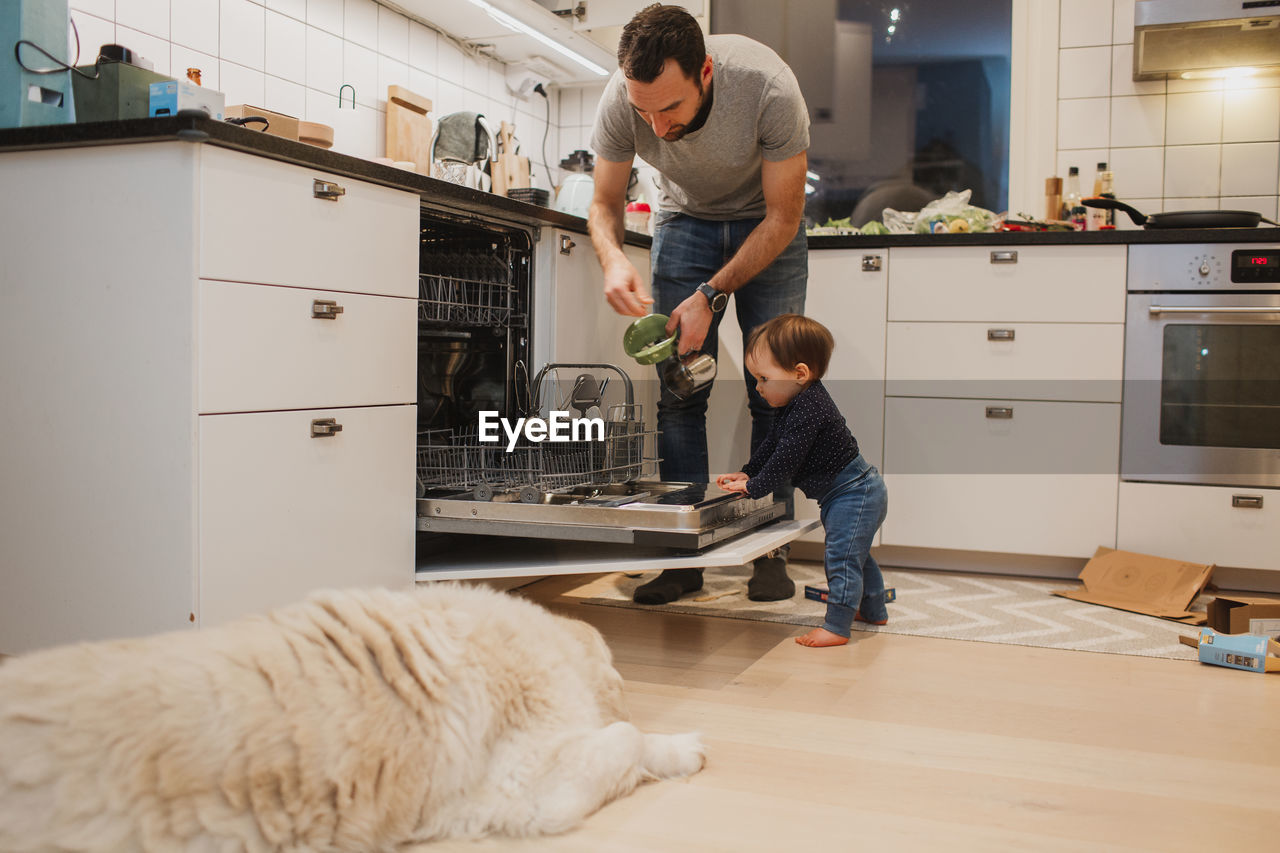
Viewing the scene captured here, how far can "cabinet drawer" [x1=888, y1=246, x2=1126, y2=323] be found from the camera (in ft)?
10.1

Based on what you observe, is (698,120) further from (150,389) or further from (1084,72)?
(1084,72)

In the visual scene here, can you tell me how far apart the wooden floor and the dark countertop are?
1.00 meters

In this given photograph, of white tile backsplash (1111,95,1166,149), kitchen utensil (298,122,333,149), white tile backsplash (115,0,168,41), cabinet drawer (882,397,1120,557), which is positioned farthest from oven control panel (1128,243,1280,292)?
white tile backsplash (115,0,168,41)

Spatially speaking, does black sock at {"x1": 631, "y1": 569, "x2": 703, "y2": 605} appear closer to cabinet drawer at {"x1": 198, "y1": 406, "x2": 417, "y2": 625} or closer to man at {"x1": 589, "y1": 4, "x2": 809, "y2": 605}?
Answer: man at {"x1": 589, "y1": 4, "x2": 809, "y2": 605}

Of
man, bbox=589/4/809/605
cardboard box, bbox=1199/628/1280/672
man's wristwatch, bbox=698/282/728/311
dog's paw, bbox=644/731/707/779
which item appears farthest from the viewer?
man's wristwatch, bbox=698/282/728/311

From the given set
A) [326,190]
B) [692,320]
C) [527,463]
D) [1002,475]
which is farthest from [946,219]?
[326,190]

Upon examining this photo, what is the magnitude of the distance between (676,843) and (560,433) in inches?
51.4

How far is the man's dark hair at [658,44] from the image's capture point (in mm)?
2188

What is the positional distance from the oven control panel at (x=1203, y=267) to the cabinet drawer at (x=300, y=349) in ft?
7.03

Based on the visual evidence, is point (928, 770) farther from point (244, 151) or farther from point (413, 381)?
point (244, 151)

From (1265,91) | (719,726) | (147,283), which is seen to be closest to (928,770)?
(719,726)

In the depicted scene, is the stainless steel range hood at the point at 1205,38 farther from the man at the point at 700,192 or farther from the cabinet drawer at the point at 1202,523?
the man at the point at 700,192

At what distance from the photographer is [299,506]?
71.9 inches

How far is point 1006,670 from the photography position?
7.07 ft
